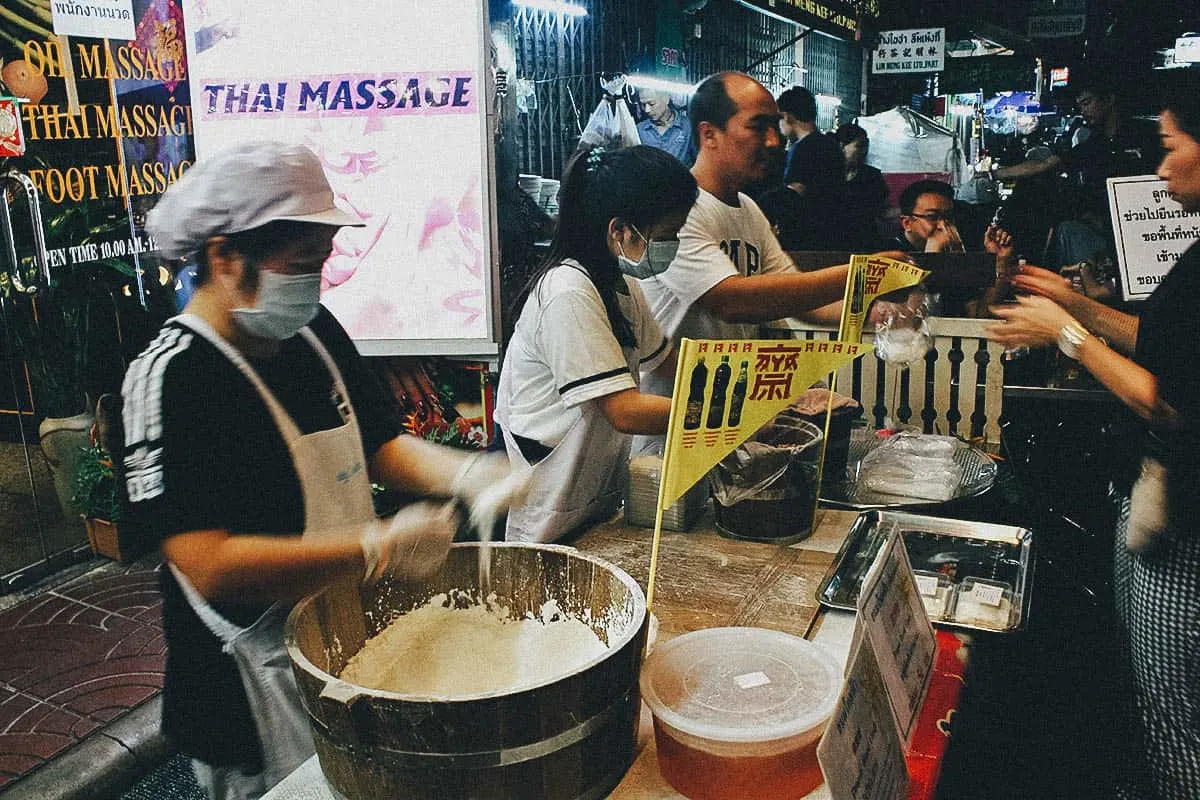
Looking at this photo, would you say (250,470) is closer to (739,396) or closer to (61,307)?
(739,396)

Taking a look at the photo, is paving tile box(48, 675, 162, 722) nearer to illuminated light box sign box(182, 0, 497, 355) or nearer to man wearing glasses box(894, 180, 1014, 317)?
illuminated light box sign box(182, 0, 497, 355)

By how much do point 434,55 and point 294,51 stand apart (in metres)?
0.63

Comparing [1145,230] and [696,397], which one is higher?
[1145,230]

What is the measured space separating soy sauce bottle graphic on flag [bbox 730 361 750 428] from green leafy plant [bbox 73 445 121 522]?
14.0 ft

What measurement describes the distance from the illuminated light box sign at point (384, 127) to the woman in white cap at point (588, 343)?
1.71 m

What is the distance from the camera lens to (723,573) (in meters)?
2.38

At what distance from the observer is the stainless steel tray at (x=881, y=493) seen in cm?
288

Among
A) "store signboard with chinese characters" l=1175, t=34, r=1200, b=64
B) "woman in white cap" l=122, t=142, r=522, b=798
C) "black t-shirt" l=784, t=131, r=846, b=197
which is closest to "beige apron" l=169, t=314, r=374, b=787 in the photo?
"woman in white cap" l=122, t=142, r=522, b=798

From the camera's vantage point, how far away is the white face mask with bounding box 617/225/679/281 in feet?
8.69

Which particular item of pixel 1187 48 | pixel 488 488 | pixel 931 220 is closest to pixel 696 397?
pixel 488 488

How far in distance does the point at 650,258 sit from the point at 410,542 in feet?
4.54

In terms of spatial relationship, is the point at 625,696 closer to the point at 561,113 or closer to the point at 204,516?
the point at 204,516

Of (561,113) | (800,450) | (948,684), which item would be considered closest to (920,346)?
(800,450)

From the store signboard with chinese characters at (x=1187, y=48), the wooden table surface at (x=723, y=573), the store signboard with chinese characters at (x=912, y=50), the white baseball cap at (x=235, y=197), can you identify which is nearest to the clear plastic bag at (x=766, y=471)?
the wooden table surface at (x=723, y=573)
